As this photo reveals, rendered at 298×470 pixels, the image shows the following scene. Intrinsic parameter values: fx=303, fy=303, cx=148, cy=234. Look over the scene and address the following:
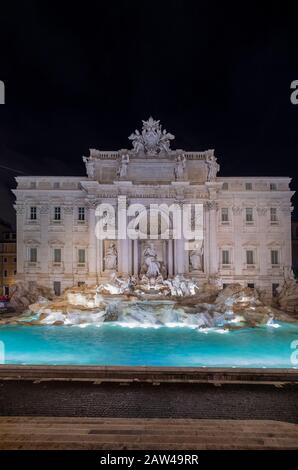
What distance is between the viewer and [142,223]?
30.4m

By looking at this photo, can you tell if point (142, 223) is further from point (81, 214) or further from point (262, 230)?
point (262, 230)

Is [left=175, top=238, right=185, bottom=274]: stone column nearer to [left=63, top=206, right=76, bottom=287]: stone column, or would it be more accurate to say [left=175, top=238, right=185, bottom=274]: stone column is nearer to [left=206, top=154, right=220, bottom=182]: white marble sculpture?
[left=206, top=154, right=220, bottom=182]: white marble sculpture

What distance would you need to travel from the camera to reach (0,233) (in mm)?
40438

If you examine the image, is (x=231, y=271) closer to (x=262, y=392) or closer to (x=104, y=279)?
(x=104, y=279)

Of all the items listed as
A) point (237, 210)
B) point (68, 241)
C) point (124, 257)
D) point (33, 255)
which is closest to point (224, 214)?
point (237, 210)

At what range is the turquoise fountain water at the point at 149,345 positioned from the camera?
12.4 m

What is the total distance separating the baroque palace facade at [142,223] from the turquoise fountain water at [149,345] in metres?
10.6

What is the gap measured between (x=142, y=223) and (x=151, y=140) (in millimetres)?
8251

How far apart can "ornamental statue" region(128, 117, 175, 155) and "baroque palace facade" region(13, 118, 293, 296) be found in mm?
94

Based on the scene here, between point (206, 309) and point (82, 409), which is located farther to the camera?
point (206, 309)

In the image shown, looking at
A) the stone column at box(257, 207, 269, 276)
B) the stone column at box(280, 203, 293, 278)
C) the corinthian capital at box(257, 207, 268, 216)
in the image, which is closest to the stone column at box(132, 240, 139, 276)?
the stone column at box(257, 207, 269, 276)

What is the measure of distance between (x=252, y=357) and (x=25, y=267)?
24.6 m
